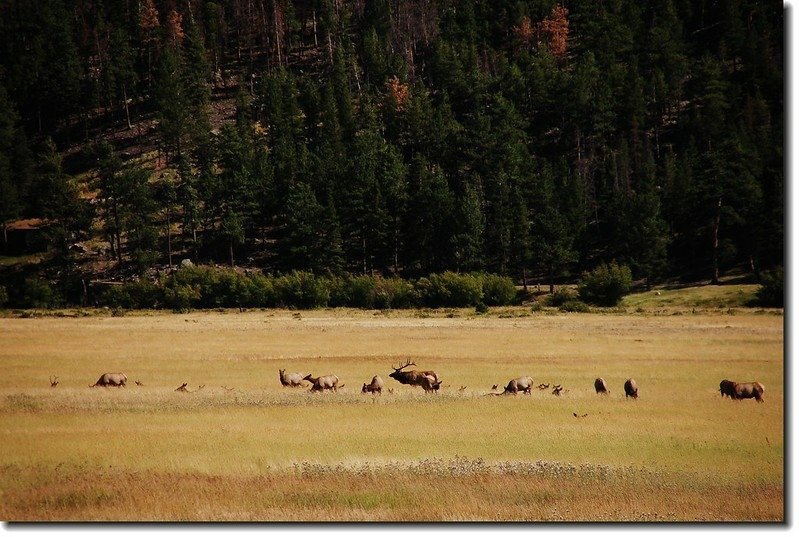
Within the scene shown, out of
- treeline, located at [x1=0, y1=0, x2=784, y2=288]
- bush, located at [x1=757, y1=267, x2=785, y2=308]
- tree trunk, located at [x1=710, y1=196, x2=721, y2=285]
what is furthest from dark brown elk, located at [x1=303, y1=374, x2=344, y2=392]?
tree trunk, located at [x1=710, y1=196, x2=721, y2=285]

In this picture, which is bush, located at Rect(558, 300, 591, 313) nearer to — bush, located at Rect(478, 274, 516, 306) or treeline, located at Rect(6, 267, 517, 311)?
bush, located at Rect(478, 274, 516, 306)

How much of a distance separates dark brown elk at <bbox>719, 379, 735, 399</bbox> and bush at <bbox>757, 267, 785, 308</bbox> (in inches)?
92.4

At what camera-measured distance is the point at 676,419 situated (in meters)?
16.3

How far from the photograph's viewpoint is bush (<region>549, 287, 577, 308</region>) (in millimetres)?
48125

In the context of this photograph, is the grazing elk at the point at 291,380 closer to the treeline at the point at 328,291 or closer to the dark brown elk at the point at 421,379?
the dark brown elk at the point at 421,379

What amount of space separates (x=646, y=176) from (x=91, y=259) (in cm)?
4269

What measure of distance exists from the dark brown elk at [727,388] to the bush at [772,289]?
7.70 feet

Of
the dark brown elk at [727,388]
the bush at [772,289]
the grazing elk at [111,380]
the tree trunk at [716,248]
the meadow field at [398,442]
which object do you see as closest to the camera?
the meadow field at [398,442]

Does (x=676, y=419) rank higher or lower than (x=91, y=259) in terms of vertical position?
lower

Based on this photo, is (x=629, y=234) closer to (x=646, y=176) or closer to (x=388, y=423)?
(x=646, y=176)

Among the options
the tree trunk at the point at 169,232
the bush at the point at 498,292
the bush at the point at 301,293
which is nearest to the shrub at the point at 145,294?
the tree trunk at the point at 169,232

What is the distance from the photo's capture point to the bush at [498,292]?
4991 centimetres

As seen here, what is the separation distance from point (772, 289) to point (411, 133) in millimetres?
61227

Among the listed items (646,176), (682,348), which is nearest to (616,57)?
(646,176)
